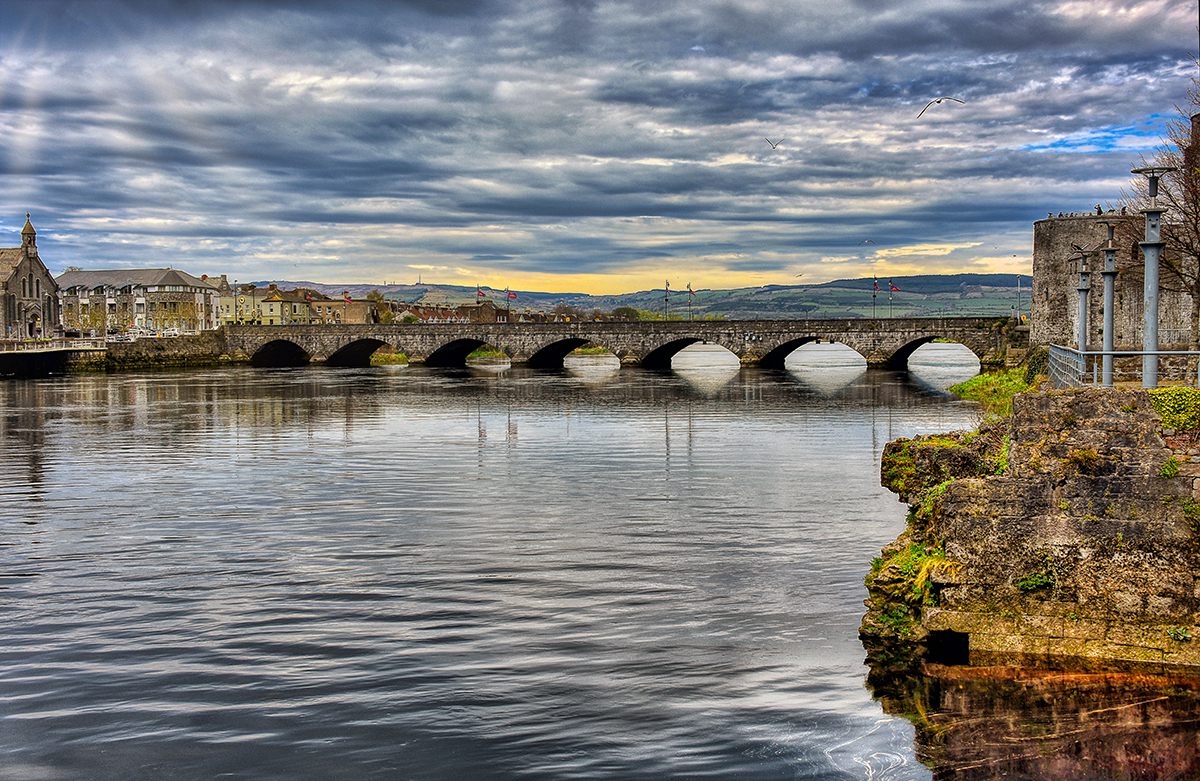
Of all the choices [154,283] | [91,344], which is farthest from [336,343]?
[154,283]

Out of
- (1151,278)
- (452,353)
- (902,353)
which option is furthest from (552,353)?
(1151,278)

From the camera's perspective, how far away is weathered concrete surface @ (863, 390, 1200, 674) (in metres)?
10.2

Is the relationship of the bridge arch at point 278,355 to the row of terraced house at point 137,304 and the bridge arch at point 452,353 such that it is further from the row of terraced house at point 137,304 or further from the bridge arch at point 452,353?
the bridge arch at point 452,353

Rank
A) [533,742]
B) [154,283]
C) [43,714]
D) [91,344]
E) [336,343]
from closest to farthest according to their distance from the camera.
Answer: [533,742] → [43,714] → [91,344] → [336,343] → [154,283]

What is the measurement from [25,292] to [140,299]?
36.2m

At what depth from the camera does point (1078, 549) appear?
10539 millimetres

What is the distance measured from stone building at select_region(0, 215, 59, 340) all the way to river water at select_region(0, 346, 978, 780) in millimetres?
100209

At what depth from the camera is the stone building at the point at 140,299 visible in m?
151

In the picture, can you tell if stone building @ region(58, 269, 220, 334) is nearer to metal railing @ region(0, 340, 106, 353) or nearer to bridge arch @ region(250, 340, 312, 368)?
bridge arch @ region(250, 340, 312, 368)

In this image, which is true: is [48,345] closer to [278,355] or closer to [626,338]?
[278,355]

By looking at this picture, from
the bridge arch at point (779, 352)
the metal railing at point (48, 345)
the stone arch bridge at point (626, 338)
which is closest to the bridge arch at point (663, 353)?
the stone arch bridge at point (626, 338)

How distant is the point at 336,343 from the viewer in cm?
9875

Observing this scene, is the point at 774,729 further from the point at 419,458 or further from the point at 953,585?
the point at 419,458

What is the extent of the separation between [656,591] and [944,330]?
66183 mm
